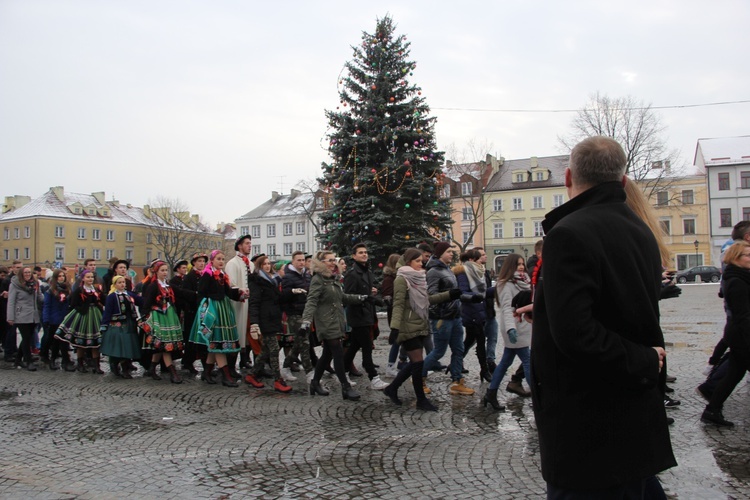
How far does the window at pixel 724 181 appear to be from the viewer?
Answer: 5825 centimetres

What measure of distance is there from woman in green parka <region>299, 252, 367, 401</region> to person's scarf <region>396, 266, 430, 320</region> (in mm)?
963

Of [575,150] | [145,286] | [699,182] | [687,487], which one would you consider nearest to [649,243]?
[575,150]

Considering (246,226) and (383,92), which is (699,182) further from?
(246,226)

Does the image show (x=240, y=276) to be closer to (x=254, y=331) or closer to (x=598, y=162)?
(x=254, y=331)

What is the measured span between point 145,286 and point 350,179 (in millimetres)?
12594

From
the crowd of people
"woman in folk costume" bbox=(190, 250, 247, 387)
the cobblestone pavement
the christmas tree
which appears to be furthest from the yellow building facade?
the cobblestone pavement

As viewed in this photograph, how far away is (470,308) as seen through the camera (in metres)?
9.00

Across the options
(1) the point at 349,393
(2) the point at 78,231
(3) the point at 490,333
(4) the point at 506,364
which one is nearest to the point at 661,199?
(3) the point at 490,333

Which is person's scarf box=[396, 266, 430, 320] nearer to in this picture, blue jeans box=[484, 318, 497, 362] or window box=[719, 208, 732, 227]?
blue jeans box=[484, 318, 497, 362]

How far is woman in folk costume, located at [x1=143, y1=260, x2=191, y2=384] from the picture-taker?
9711mm

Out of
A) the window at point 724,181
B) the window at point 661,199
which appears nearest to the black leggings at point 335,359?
the window at point 661,199

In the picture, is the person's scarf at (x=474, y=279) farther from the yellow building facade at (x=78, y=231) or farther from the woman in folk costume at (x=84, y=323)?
the yellow building facade at (x=78, y=231)

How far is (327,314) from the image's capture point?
26.9 feet

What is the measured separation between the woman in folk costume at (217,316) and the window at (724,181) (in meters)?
60.1
